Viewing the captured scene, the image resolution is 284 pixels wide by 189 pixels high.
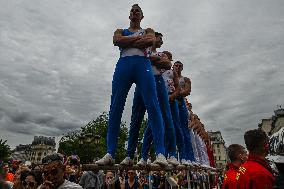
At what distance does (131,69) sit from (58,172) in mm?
2061

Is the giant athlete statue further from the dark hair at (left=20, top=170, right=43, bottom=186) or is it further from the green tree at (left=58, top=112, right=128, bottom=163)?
the green tree at (left=58, top=112, right=128, bottom=163)

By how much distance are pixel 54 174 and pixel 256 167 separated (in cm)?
244

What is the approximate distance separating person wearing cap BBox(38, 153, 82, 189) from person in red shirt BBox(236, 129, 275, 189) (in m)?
1.98

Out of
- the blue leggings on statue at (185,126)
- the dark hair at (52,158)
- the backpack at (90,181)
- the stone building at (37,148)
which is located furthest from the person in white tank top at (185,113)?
the stone building at (37,148)

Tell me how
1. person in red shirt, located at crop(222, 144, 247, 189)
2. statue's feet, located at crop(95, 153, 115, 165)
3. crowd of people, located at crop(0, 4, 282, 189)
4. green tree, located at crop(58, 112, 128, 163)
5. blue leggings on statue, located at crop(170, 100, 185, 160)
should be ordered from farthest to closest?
green tree, located at crop(58, 112, 128, 163) → blue leggings on statue, located at crop(170, 100, 185, 160) → person in red shirt, located at crop(222, 144, 247, 189) → statue's feet, located at crop(95, 153, 115, 165) → crowd of people, located at crop(0, 4, 282, 189)

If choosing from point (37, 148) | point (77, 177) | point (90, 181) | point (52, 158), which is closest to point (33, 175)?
point (90, 181)

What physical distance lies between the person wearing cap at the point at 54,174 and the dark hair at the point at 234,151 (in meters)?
2.80

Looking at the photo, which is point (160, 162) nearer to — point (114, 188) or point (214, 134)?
point (114, 188)

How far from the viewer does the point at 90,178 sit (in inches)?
275

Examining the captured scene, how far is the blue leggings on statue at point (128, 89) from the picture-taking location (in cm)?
511

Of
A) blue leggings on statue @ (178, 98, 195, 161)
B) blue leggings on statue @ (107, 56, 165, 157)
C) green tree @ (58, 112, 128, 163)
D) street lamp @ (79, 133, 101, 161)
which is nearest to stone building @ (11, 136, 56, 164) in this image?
green tree @ (58, 112, 128, 163)

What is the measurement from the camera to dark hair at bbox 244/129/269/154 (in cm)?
385

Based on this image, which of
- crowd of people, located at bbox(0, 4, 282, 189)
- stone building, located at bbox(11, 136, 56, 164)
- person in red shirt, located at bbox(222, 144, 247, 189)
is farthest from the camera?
stone building, located at bbox(11, 136, 56, 164)

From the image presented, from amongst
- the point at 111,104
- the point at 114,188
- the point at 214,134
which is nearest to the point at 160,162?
the point at 114,188
